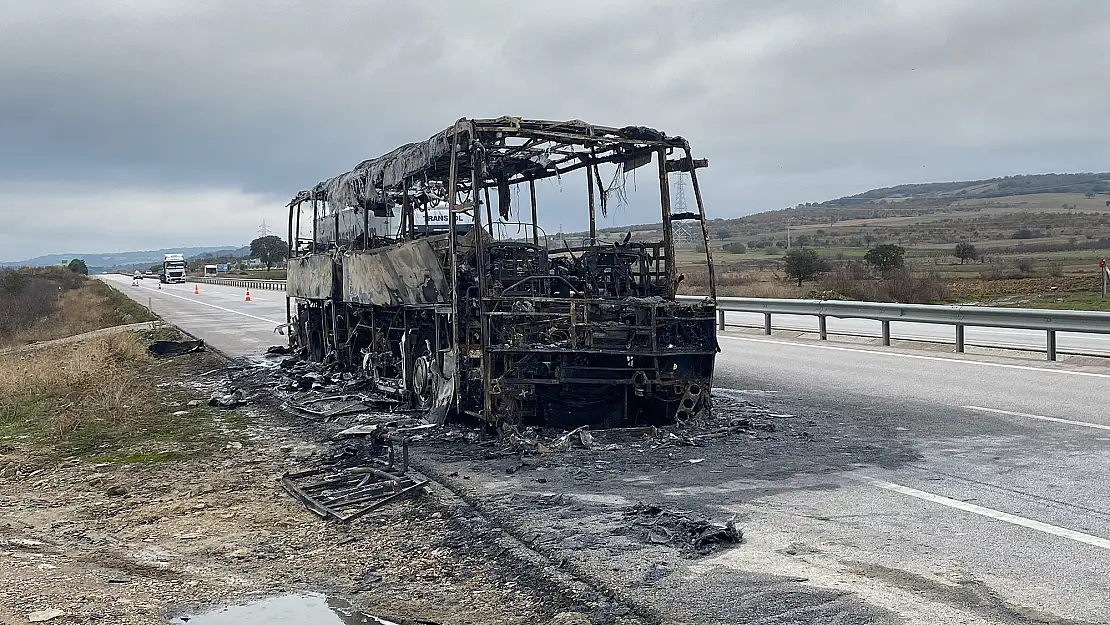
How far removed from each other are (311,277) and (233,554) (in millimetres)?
11598

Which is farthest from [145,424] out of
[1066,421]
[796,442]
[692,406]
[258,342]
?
[258,342]

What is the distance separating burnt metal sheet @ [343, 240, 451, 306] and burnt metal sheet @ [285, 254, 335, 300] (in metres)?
1.26

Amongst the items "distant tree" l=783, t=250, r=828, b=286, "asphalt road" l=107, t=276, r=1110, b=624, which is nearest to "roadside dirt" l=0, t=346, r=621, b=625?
"asphalt road" l=107, t=276, r=1110, b=624

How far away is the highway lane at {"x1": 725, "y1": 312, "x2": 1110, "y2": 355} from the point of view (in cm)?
1781

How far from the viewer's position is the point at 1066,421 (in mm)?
9477

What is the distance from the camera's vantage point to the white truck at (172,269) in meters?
93.5

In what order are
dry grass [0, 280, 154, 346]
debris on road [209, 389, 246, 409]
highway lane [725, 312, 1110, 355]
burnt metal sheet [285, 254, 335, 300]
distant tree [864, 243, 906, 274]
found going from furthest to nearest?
distant tree [864, 243, 906, 274]
dry grass [0, 280, 154, 346]
highway lane [725, 312, 1110, 355]
burnt metal sheet [285, 254, 335, 300]
debris on road [209, 389, 246, 409]

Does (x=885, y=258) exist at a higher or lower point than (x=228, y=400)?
higher

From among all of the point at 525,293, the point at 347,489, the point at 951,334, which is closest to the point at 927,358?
the point at 951,334

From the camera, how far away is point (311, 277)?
57.1ft

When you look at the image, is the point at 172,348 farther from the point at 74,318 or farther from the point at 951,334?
the point at 74,318

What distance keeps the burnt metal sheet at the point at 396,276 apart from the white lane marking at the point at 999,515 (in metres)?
4.70

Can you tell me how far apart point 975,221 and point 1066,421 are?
109102 mm

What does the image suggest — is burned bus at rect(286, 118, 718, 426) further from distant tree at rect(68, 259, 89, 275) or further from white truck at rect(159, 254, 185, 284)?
distant tree at rect(68, 259, 89, 275)
